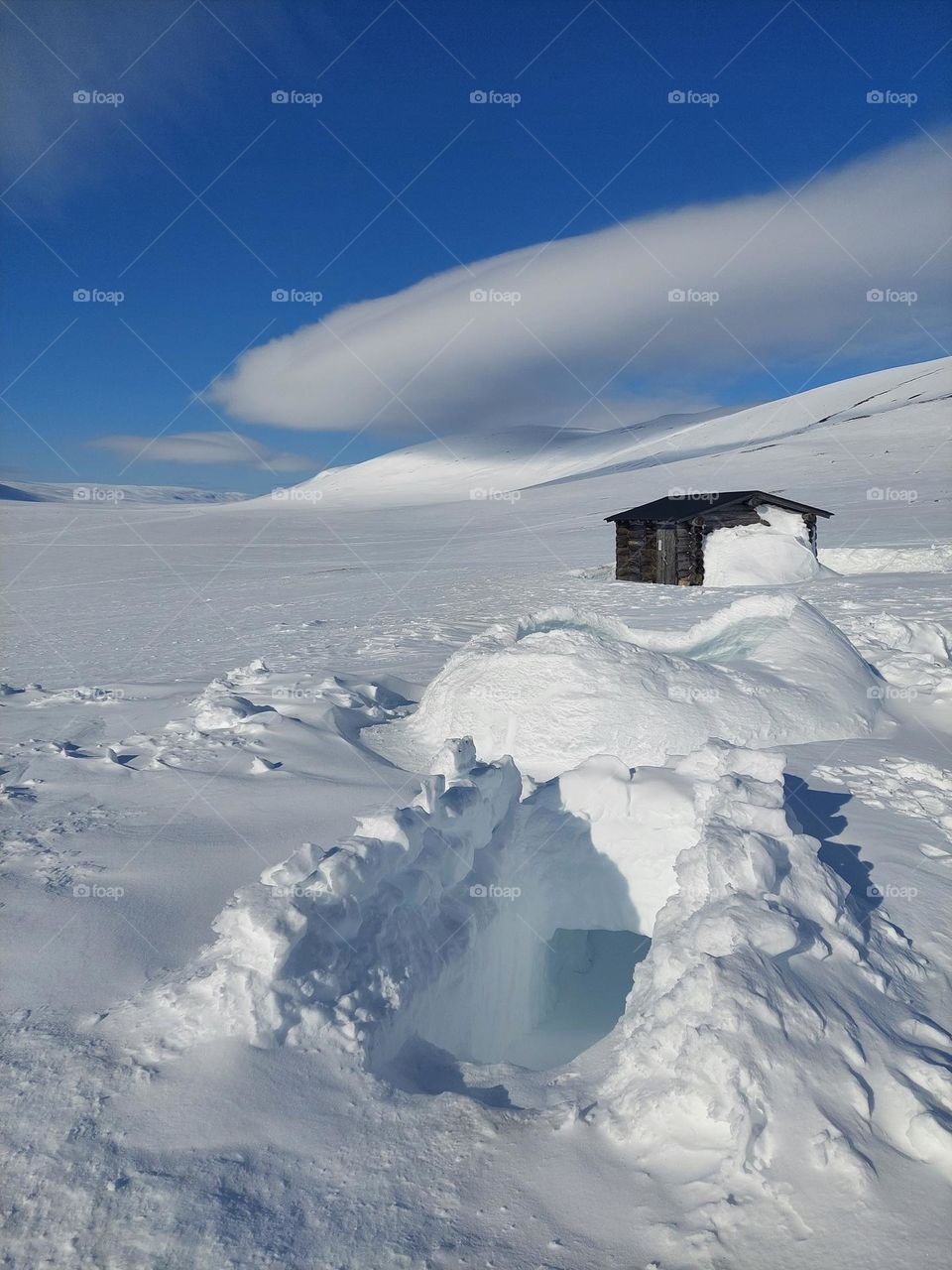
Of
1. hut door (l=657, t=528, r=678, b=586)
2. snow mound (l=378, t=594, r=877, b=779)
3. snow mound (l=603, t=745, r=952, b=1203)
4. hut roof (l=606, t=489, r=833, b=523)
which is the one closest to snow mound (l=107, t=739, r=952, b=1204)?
snow mound (l=603, t=745, r=952, b=1203)

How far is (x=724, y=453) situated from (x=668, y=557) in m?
45.6

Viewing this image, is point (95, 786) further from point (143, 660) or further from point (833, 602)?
point (833, 602)

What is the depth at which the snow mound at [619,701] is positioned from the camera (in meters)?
7.19

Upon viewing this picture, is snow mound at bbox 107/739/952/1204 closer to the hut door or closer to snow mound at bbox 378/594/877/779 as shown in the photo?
snow mound at bbox 378/594/877/779

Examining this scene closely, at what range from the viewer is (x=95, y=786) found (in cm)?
596

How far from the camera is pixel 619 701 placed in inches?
287

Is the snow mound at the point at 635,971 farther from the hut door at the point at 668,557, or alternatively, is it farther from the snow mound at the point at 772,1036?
the hut door at the point at 668,557

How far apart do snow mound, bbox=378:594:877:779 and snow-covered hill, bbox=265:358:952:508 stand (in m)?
31.9

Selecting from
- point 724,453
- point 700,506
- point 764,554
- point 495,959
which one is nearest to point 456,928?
point 495,959

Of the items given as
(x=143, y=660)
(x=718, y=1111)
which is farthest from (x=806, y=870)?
(x=143, y=660)

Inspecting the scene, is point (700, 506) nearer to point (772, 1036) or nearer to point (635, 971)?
point (635, 971)

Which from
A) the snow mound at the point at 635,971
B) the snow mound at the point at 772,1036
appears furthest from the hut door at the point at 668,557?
the snow mound at the point at 772,1036

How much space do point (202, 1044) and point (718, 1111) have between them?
1.94m

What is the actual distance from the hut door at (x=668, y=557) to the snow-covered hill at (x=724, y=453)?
19766 millimetres
